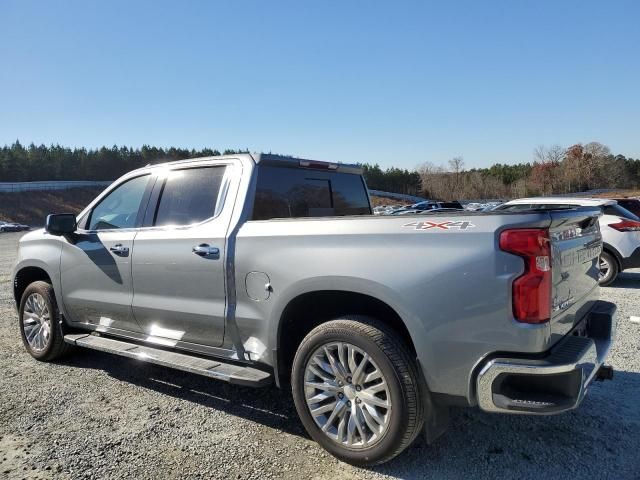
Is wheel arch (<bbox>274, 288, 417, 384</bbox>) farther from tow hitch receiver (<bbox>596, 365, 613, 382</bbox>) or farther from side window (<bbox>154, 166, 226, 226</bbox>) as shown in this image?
tow hitch receiver (<bbox>596, 365, 613, 382</bbox>)

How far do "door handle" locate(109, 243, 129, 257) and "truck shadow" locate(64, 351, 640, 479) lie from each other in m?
1.23

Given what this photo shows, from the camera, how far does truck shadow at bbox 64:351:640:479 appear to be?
2.96 m

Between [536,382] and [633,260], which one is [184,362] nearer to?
[536,382]

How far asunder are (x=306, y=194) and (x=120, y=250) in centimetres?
168

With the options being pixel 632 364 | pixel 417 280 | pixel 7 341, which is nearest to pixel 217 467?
pixel 417 280

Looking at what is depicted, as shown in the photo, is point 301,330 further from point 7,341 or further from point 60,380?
point 7,341

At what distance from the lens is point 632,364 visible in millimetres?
4660

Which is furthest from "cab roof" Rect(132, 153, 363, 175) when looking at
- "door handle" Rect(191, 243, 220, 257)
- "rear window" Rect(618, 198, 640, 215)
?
"rear window" Rect(618, 198, 640, 215)

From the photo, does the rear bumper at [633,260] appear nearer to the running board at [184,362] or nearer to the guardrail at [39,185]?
the running board at [184,362]

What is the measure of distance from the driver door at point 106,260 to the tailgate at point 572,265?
325 cm

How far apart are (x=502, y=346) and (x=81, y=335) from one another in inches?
156

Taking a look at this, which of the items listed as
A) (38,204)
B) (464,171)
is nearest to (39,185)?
(38,204)

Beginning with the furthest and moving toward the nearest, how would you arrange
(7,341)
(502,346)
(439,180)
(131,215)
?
(439,180), (7,341), (131,215), (502,346)

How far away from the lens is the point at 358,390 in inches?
118
